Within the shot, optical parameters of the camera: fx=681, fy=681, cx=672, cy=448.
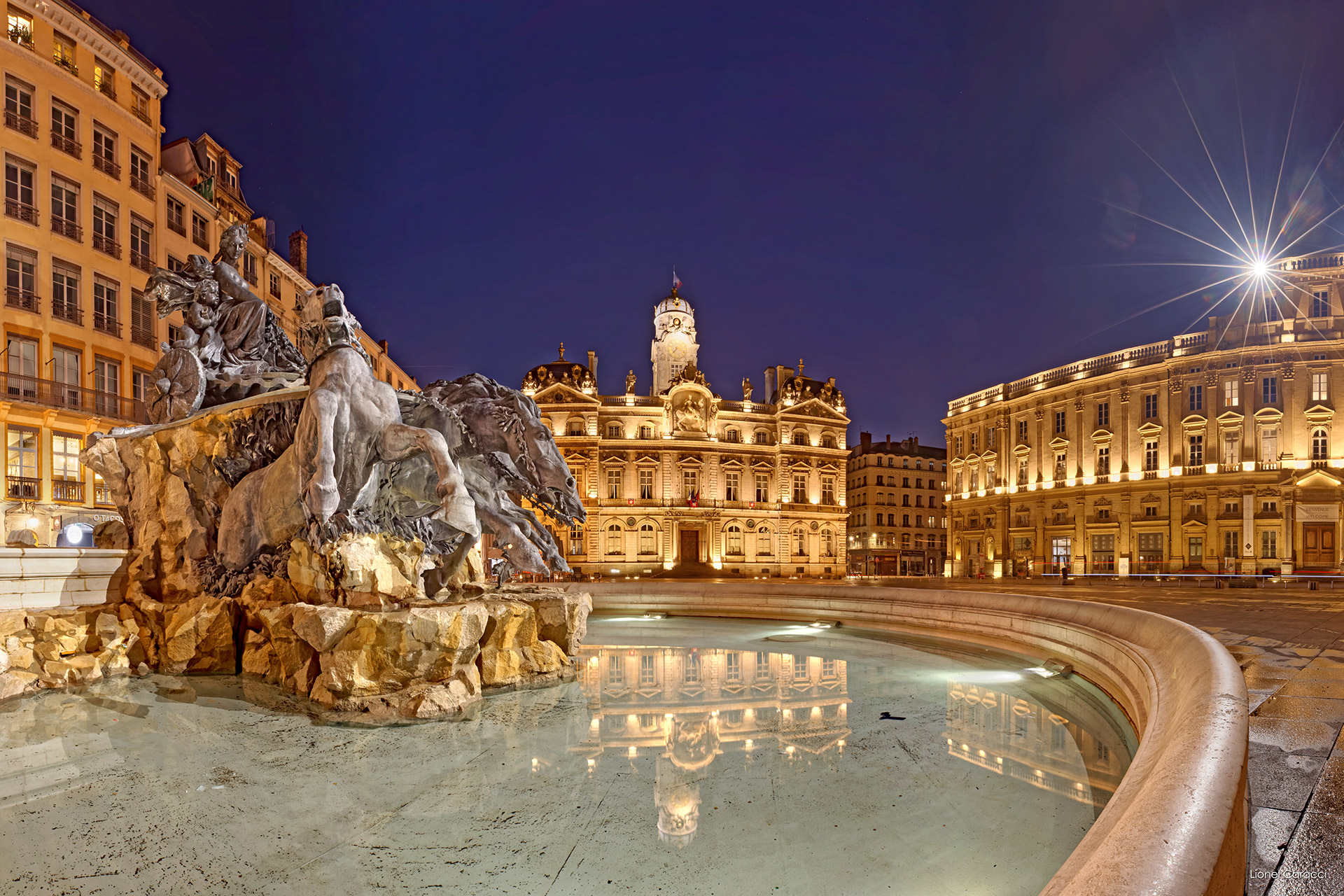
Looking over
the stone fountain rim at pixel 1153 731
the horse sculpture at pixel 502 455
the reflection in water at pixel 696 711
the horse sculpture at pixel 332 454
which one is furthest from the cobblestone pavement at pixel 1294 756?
the horse sculpture at pixel 502 455

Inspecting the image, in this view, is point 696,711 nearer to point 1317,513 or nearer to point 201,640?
point 201,640

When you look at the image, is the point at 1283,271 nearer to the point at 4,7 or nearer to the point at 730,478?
the point at 730,478

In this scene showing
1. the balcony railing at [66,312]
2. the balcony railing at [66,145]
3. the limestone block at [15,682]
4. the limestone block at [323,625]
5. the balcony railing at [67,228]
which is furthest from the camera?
the balcony railing at [66,145]

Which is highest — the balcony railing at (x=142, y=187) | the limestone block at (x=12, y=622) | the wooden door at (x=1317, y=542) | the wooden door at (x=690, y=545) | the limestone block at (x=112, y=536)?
the balcony railing at (x=142, y=187)

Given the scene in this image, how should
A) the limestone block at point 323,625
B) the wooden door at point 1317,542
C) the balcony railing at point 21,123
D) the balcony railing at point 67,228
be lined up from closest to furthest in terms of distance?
the limestone block at point 323,625
the balcony railing at point 21,123
the balcony railing at point 67,228
the wooden door at point 1317,542

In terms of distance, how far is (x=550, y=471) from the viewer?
30.5ft

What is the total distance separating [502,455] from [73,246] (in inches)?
768

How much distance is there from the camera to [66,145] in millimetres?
20031

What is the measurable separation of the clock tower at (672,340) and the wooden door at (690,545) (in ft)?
42.9

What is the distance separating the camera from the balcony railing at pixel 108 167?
2098cm

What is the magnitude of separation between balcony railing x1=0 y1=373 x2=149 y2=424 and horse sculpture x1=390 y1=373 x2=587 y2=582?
16.0m

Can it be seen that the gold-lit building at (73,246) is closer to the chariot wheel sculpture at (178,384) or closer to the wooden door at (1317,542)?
the chariot wheel sculpture at (178,384)

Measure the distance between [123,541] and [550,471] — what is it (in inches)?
230

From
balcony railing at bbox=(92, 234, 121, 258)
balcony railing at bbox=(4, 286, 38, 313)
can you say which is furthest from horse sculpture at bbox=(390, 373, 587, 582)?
balcony railing at bbox=(92, 234, 121, 258)
